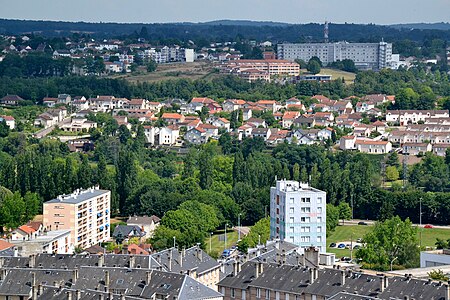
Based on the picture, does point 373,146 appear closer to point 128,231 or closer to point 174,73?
point 128,231

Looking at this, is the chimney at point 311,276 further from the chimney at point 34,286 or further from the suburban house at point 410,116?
the suburban house at point 410,116

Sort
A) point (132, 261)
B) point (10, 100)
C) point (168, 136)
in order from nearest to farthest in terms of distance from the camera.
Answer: point (132, 261) → point (168, 136) → point (10, 100)

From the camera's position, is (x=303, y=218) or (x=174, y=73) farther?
(x=174, y=73)

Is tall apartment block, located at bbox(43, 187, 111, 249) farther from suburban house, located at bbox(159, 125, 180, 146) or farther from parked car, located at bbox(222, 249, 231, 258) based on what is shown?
suburban house, located at bbox(159, 125, 180, 146)

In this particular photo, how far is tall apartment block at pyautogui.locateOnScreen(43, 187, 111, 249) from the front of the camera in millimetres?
53344

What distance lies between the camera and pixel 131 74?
122 meters

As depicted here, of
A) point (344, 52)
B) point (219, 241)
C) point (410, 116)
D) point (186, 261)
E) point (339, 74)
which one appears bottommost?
point (344, 52)

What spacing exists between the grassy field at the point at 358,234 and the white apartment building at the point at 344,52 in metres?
84.5

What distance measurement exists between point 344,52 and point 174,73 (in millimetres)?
36633

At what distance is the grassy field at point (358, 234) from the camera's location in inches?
2180

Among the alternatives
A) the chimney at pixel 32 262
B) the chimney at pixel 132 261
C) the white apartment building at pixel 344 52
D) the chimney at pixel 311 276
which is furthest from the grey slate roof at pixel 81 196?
the white apartment building at pixel 344 52

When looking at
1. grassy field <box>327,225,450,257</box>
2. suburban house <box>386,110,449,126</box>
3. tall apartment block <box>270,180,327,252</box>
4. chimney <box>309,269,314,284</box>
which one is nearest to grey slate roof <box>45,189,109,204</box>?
tall apartment block <box>270,180,327,252</box>

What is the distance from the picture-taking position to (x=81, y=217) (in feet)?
177

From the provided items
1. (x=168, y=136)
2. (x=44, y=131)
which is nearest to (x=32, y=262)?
(x=168, y=136)
